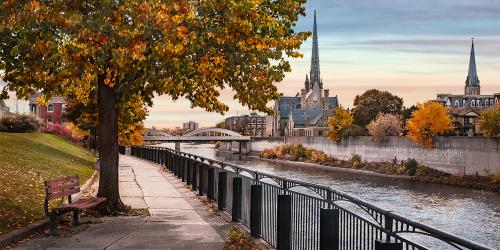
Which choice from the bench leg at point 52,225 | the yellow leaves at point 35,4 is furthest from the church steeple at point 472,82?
the bench leg at point 52,225

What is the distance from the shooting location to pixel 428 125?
76688mm

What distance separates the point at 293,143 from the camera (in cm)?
11625

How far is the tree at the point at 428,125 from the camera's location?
7569cm

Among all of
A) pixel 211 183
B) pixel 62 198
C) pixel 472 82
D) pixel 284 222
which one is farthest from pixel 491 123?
pixel 472 82

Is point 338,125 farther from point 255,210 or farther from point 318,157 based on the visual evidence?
point 255,210

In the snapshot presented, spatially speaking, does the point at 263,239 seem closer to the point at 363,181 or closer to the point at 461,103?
the point at 363,181

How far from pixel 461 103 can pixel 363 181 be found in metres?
117

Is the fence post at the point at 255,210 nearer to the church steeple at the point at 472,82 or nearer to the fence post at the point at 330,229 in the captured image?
the fence post at the point at 330,229

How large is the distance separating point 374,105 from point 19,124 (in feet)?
235

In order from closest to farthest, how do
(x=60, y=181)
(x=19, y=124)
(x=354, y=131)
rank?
(x=60, y=181) → (x=19, y=124) → (x=354, y=131)

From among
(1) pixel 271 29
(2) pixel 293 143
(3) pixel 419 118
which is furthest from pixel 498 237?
(2) pixel 293 143

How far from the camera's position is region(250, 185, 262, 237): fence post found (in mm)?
11125

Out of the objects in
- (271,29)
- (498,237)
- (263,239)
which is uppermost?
(271,29)

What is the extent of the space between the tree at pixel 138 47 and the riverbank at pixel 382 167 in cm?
5101
